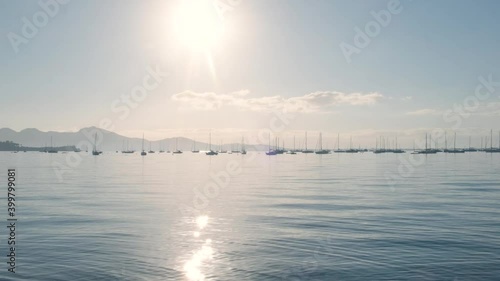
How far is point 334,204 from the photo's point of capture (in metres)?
44.0

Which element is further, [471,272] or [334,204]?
[334,204]

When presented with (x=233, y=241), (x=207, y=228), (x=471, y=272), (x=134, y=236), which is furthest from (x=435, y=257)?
(x=134, y=236)

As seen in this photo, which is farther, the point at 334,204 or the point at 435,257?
the point at 334,204

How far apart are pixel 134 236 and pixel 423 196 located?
3744 centimetres

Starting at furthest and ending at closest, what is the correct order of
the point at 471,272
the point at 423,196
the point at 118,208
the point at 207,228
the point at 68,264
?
the point at 423,196 → the point at 118,208 → the point at 207,228 → the point at 68,264 → the point at 471,272

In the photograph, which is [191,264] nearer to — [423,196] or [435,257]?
[435,257]

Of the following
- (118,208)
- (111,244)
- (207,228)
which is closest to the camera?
(111,244)

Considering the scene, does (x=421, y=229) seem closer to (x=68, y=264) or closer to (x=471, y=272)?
(x=471, y=272)

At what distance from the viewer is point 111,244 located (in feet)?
84.2

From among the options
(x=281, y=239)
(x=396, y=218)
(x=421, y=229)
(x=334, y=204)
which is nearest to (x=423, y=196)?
(x=334, y=204)

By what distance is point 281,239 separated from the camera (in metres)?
27.0

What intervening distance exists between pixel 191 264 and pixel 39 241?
11.8m

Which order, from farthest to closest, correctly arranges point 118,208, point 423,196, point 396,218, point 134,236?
point 423,196 → point 118,208 → point 396,218 → point 134,236

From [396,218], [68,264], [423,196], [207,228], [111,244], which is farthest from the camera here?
[423,196]
